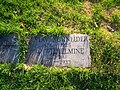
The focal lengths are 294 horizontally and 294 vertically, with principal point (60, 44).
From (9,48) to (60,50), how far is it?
0.76 meters

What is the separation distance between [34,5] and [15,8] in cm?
31

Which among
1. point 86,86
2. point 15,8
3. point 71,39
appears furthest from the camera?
point 15,8

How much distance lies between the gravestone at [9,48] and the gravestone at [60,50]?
0.64 feet

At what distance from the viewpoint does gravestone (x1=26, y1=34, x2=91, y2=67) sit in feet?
14.1

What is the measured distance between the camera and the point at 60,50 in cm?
436

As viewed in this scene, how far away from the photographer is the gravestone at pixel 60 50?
4.29 meters

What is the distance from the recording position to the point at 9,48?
4383 millimetres

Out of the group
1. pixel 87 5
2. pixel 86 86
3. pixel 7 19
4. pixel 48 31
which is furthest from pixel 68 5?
pixel 86 86

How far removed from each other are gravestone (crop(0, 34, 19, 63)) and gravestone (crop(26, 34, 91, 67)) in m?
0.20

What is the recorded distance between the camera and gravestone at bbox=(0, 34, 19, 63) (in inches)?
169

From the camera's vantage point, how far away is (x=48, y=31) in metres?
4.51

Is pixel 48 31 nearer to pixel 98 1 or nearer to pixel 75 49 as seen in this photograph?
pixel 75 49

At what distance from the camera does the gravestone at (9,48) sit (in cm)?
430

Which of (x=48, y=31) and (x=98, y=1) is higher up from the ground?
(x=98, y=1)
